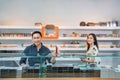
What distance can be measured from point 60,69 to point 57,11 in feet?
10.3

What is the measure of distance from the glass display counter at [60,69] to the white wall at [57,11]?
9.72 ft

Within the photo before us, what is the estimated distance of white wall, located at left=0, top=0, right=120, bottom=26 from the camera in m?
4.75

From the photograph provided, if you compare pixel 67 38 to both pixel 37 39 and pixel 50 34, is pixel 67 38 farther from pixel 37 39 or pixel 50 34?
pixel 37 39

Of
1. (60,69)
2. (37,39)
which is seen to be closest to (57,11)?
(37,39)

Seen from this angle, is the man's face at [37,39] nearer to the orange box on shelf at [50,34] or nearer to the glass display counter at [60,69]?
the glass display counter at [60,69]

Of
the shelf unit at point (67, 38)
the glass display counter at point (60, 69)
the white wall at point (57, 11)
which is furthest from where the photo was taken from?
the white wall at point (57, 11)

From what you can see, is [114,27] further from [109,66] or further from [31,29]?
[109,66]

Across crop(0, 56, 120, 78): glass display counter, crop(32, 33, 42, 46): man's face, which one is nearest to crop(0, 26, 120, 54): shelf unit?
crop(32, 33, 42, 46): man's face

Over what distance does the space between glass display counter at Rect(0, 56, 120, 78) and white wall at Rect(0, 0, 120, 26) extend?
296cm

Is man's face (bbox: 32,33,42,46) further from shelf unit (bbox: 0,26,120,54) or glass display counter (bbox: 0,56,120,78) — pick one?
shelf unit (bbox: 0,26,120,54)

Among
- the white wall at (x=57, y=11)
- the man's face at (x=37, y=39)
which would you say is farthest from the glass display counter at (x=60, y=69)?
the white wall at (x=57, y=11)

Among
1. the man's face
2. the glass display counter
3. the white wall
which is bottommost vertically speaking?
the glass display counter

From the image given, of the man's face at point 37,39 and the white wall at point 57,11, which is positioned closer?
the man's face at point 37,39

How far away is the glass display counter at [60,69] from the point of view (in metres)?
1.76
